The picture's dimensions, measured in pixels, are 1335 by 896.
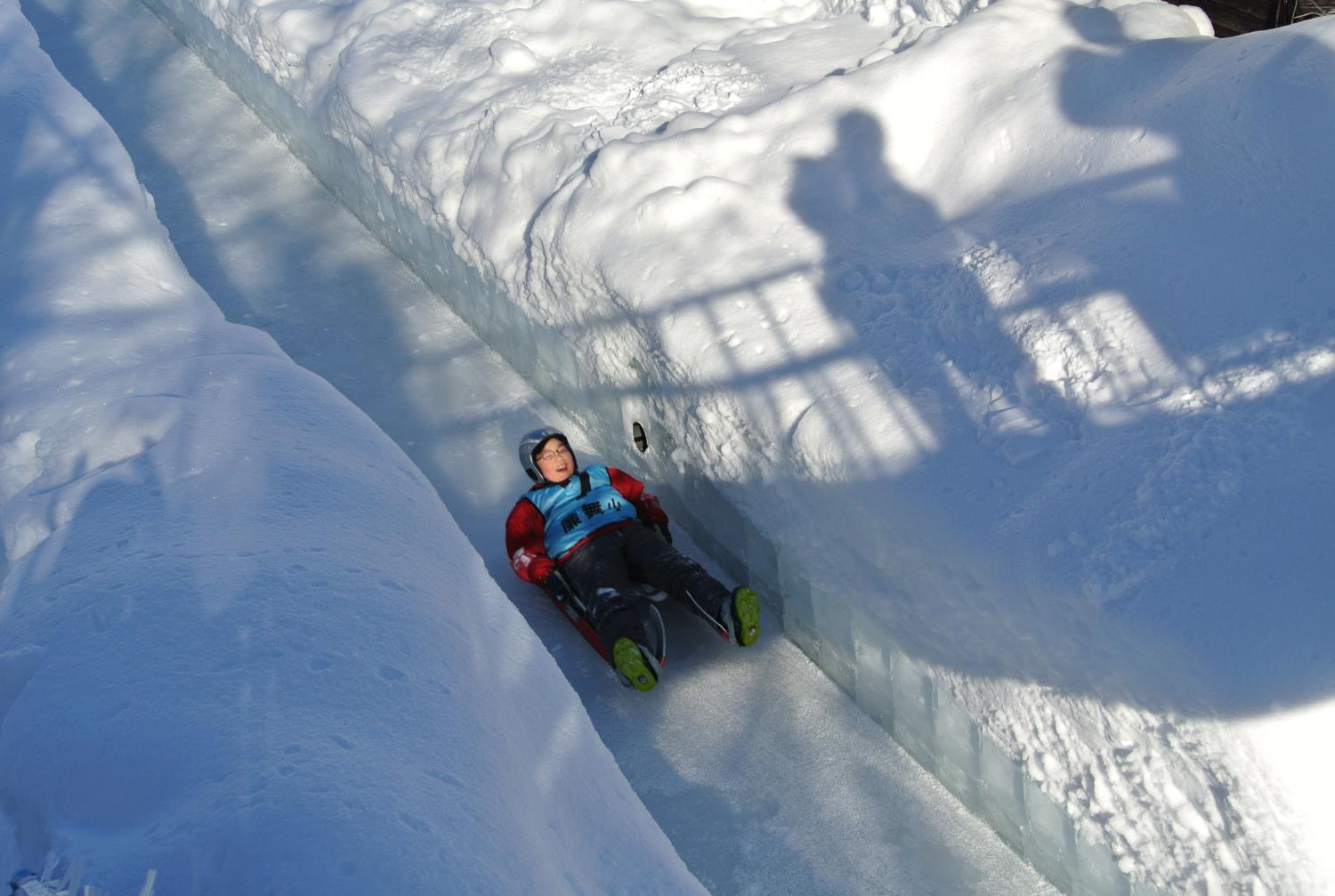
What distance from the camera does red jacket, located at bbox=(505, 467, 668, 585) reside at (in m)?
3.71

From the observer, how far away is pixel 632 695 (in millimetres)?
3527

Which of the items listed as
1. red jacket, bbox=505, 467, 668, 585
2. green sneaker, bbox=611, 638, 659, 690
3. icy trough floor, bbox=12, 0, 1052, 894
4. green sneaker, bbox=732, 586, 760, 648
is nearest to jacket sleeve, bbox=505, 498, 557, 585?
red jacket, bbox=505, 467, 668, 585

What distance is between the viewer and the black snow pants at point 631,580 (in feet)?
11.4

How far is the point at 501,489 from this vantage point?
4438 mm

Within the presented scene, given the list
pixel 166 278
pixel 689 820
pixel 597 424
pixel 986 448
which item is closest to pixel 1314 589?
pixel 986 448

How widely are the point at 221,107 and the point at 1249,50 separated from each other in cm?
627

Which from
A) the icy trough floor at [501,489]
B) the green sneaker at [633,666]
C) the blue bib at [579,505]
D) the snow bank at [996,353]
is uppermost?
the snow bank at [996,353]

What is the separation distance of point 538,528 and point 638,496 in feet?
1.12

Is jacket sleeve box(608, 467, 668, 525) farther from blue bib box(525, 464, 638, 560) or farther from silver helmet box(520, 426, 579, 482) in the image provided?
silver helmet box(520, 426, 579, 482)

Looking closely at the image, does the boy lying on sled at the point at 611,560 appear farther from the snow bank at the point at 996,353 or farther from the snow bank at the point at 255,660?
the snow bank at the point at 255,660

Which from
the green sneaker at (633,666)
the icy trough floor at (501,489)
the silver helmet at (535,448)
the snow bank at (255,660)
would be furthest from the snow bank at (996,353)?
the snow bank at (255,660)

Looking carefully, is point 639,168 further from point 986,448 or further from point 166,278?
point 986,448

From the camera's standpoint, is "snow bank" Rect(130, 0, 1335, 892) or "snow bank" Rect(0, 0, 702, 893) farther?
"snow bank" Rect(130, 0, 1335, 892)

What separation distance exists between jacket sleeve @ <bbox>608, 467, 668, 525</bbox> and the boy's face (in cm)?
15
